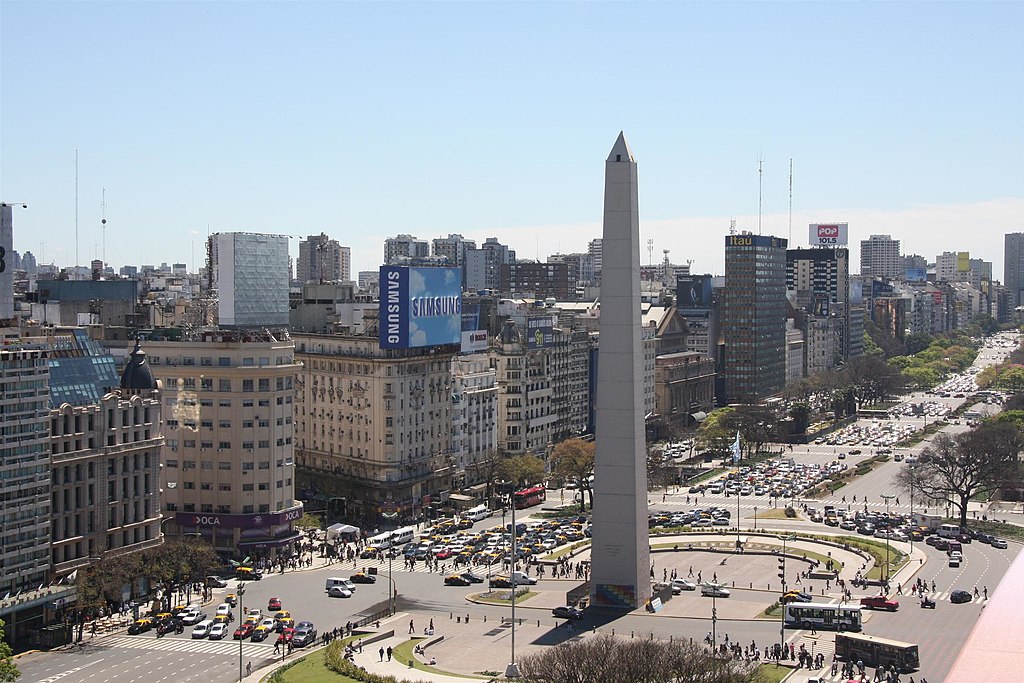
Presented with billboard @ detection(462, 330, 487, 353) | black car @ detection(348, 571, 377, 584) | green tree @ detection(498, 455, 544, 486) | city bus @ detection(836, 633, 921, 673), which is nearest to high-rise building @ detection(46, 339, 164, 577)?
black car @ detection(348, 571, 377, 584)

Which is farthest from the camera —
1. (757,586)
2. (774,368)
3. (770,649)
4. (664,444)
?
(774,368)

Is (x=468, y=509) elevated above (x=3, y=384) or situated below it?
below

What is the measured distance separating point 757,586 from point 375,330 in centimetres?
4392

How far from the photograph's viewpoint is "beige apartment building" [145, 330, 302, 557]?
86938 mm

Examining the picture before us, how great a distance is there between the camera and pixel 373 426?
104 metres

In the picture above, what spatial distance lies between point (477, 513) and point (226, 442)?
23.3 metres

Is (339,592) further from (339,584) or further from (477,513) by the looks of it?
(477,513)

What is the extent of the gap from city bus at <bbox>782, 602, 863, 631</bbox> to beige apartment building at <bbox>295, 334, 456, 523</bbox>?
40.9m

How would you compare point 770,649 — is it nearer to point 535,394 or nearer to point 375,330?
point 375,330

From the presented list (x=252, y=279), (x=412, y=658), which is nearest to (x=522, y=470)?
(x=252, y=279)

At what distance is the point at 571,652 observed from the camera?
50031 millimetres

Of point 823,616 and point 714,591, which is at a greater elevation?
point 823,616

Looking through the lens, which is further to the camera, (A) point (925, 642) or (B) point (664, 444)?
(B) point (664, 444)

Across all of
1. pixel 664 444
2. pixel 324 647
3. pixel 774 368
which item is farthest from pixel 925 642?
pixel 774 368
